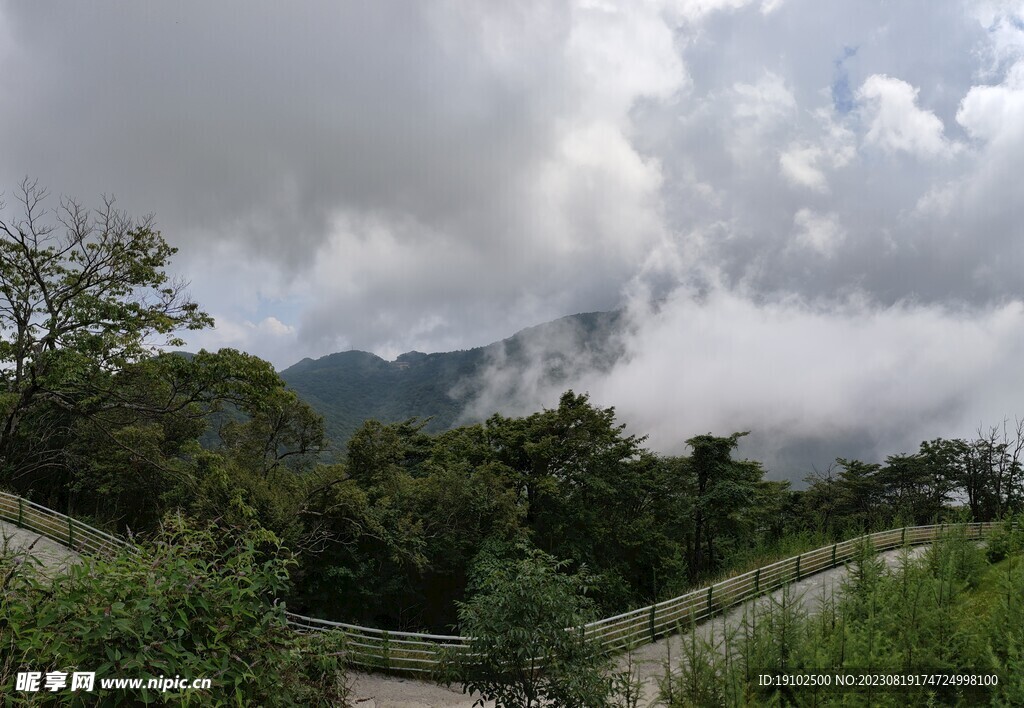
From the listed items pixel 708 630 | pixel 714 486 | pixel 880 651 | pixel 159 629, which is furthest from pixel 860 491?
pixel 159 629

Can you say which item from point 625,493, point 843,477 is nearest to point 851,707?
point 625,493

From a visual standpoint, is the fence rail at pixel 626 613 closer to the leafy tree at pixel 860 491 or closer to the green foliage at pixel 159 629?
the green foliage at pixel 159 629

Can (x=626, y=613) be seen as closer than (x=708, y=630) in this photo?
Yes

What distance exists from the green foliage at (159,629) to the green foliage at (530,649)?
9.01 feet

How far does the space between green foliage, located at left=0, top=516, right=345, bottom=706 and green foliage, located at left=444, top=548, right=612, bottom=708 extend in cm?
275

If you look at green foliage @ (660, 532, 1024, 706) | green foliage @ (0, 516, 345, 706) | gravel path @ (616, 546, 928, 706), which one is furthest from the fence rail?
green foliage @ (0, 516, 345, 706)

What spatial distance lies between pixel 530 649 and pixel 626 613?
6096 mm

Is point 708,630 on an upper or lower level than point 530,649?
lower

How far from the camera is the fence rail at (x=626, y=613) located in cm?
973

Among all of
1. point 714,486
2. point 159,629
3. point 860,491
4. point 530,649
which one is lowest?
point 530,649

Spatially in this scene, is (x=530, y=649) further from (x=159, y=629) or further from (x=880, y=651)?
(x=159, y=629)

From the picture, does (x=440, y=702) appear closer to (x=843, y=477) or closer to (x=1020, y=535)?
(x=1020, y=535)

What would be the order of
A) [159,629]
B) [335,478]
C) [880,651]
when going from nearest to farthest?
[159,629] < [880,651] < [335,478]

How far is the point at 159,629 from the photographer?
2.64 metres
